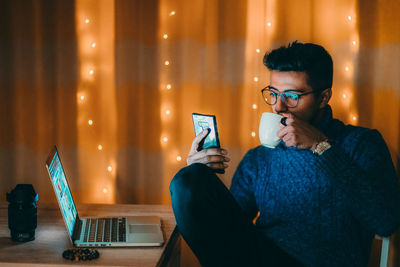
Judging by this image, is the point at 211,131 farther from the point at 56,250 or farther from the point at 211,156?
the point at 56,250

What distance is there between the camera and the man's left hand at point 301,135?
42.1 inches

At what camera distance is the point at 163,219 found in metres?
1.33

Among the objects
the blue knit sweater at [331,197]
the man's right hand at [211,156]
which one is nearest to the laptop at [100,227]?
the man's right hand at [211,156]

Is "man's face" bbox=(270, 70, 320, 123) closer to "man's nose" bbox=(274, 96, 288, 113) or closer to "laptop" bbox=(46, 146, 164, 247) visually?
"man's nose" bbox=(274, 96, 288, 113)

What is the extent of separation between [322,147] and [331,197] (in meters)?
0.20

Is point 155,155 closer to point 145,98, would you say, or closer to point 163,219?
point 145,98

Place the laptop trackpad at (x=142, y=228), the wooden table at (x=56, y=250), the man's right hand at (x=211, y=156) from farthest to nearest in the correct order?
the man's right hand at (x=211, y=156), the laptop trackpad at (x=142, y=228), the wooden table at (x=56, y=250)

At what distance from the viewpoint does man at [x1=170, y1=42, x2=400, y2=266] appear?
104 cm

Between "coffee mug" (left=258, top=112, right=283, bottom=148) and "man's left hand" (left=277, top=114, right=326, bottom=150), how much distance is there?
0.03 m

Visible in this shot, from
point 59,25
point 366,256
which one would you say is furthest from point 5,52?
point 366,256

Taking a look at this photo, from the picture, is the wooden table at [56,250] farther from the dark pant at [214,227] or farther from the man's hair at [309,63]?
the man's hair at [309,63]

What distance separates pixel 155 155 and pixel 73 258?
0.85 meters

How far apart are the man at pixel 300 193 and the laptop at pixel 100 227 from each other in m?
0.12

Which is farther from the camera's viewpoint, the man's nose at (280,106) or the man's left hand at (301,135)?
the man's nose at (280,106)
